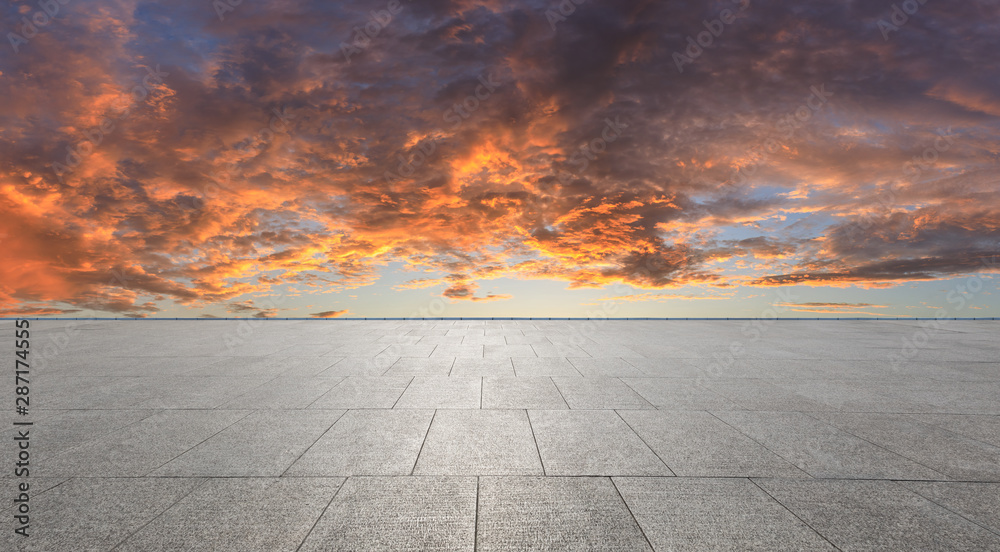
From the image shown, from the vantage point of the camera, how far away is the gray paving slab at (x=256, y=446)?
5.49 metres

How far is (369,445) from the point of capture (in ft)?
20.8

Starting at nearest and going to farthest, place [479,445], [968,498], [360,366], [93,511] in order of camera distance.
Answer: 1. [93,511]
2. [968,498]
3. [479,445]
4. [360,366]

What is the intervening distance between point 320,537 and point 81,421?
22.3 ft

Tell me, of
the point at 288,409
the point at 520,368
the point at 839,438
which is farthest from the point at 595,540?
the point at 520,368

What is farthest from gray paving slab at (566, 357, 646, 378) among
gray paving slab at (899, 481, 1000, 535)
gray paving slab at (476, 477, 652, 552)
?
gray paving slab at (476, 477, 652, 552)

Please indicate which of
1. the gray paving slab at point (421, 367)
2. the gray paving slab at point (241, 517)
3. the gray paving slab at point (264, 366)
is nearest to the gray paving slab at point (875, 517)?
the gray paving slab at point (241, 517)

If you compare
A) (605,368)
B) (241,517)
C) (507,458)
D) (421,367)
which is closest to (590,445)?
(507,458)

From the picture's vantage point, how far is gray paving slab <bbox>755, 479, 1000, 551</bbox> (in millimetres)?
4020

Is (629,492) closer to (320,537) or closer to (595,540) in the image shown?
(595,540)

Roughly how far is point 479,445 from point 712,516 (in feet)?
10.4

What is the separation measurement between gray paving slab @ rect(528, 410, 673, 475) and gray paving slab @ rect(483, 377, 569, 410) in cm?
49

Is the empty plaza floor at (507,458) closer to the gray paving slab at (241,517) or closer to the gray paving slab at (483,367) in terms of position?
the gray paving slab at (241,517)

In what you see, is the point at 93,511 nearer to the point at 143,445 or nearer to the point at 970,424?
the point at 143,445

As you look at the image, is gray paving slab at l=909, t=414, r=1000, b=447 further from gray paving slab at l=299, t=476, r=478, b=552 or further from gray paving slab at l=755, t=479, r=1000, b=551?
gray paving slab at l=299, t=476, r=478, b=552
